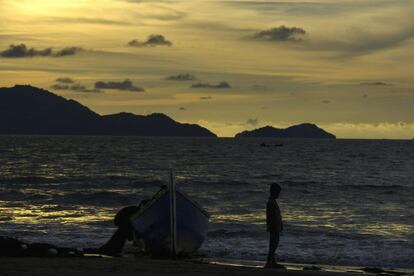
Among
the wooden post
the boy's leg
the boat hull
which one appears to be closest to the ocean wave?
the boat hull

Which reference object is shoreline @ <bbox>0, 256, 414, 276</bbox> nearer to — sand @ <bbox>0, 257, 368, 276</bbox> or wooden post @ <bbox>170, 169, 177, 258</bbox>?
sand @ <bbox>0, 257, 368, 276</bbox>

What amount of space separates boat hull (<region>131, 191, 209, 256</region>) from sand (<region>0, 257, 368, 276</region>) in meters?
2.84

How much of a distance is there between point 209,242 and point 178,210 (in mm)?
4841

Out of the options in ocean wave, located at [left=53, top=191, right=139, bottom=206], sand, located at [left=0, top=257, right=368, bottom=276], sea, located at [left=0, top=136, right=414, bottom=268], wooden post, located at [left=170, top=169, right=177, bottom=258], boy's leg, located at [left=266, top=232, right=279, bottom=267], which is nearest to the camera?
sand, located at [left=0, top=257, right=368, bottom=276]

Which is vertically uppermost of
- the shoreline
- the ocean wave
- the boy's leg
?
the boy's leg

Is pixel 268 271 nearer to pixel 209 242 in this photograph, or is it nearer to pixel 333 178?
pixel 209 242

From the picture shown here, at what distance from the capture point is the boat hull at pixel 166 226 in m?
20.7

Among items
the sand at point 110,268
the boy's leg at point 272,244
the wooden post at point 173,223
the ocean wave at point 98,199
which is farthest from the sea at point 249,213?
the sand at point 110,268

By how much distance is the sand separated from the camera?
15.2 m

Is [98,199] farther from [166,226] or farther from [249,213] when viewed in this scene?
[166,226]

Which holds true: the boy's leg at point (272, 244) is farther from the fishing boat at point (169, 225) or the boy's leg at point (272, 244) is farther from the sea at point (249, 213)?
the sea at point (249, 213)

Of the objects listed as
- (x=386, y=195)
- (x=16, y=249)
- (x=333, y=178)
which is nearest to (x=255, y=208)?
(x=386, y=195)

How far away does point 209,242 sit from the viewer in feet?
83.4

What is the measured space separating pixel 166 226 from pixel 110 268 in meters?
4.78
